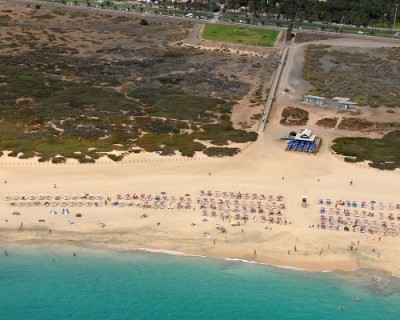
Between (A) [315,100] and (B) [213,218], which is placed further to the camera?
(A) [315,100]

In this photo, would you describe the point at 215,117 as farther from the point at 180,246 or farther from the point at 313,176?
the point at 180,246


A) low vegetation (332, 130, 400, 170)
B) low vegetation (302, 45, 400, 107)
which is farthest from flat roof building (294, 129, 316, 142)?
low vegetation (302, 45, 400, 107)

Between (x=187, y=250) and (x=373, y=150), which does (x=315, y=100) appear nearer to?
(x=373, y=150)

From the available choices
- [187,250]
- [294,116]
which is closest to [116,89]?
[294,116]

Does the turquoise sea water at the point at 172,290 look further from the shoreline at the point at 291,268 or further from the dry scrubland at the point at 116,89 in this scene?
the dry scrubland at the point at 116,89

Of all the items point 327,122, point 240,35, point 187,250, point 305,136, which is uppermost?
point 240,35

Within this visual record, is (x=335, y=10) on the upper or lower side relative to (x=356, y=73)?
upper

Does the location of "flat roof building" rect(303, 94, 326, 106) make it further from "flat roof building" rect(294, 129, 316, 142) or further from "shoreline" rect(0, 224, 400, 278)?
"shoreline" rect(0, 224, 400, 278)
